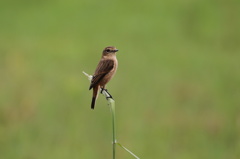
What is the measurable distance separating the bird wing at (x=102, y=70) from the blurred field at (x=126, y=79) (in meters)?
2.59

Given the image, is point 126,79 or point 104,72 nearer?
point 104,72

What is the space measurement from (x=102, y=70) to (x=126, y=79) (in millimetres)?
5212

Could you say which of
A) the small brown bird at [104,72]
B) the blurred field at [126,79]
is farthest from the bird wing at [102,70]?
the blurred field at [126,79]

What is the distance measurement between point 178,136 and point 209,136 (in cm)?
35

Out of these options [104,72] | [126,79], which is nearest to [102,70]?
[104,72]

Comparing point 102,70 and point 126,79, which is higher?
point 102,70

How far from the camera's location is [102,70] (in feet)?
17.9

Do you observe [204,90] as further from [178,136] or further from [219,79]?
[178,136]

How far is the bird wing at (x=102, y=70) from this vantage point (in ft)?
17.1

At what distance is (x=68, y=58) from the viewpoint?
11758 mm

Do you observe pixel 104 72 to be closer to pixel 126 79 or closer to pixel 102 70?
pixel 102 70

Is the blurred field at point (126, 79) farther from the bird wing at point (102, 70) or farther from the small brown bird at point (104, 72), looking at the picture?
the bird wing at point (102, 70)

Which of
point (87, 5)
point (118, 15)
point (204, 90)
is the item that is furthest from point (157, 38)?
point (204, 90)

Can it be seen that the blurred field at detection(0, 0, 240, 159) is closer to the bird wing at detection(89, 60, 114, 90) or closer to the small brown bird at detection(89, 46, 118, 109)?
the small brown bird at detection(89, 46, 118, 109)
